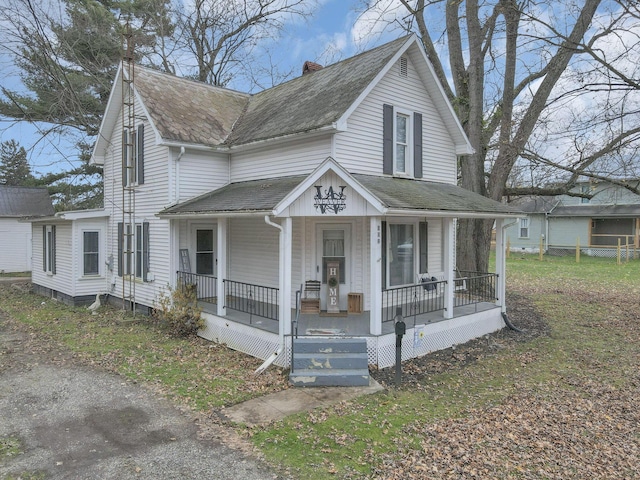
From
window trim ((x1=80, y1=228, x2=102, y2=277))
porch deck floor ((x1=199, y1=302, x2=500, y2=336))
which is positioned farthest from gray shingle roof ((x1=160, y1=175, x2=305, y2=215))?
window trim ((x1=80, y1=228, x2=102, y2=277))

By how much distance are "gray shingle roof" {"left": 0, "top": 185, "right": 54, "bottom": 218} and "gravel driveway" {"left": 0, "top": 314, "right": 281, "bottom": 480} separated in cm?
2012

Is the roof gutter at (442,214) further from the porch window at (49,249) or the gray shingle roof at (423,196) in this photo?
the porch window at (49,249)

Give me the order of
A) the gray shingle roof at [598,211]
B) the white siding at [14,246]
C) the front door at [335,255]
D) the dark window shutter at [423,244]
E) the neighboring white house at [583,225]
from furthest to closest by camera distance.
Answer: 1. the neighboring white house at [583,225]
2. the gray shingle roof at [598,211]
3. the white siding at [14,246]
4. the dark window shutter at [423,244]
5. the front door at [335,255]

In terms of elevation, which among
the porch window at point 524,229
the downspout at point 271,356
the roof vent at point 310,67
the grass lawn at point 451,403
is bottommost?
the grass lawn at point 451,403

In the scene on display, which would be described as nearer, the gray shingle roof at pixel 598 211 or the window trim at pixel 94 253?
the window trim at pixel 94 253

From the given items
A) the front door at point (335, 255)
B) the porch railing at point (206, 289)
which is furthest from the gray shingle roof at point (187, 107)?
the front door at point (335, 255)

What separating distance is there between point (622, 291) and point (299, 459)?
17998mm

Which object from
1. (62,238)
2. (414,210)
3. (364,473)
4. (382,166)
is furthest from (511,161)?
(62,238)

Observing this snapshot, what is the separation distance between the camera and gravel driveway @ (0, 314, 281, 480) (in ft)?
16.8

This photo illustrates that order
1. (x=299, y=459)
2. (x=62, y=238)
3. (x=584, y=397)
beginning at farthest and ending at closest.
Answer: (x=62, y=238) < (x=584, y=397) < (x=299, y=459)

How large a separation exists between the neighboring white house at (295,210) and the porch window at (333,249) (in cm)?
3

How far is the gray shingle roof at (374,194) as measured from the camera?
360 inches

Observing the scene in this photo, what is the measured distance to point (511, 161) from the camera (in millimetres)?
15703

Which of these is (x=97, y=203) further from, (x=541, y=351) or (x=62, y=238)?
(x=541, y=351)
